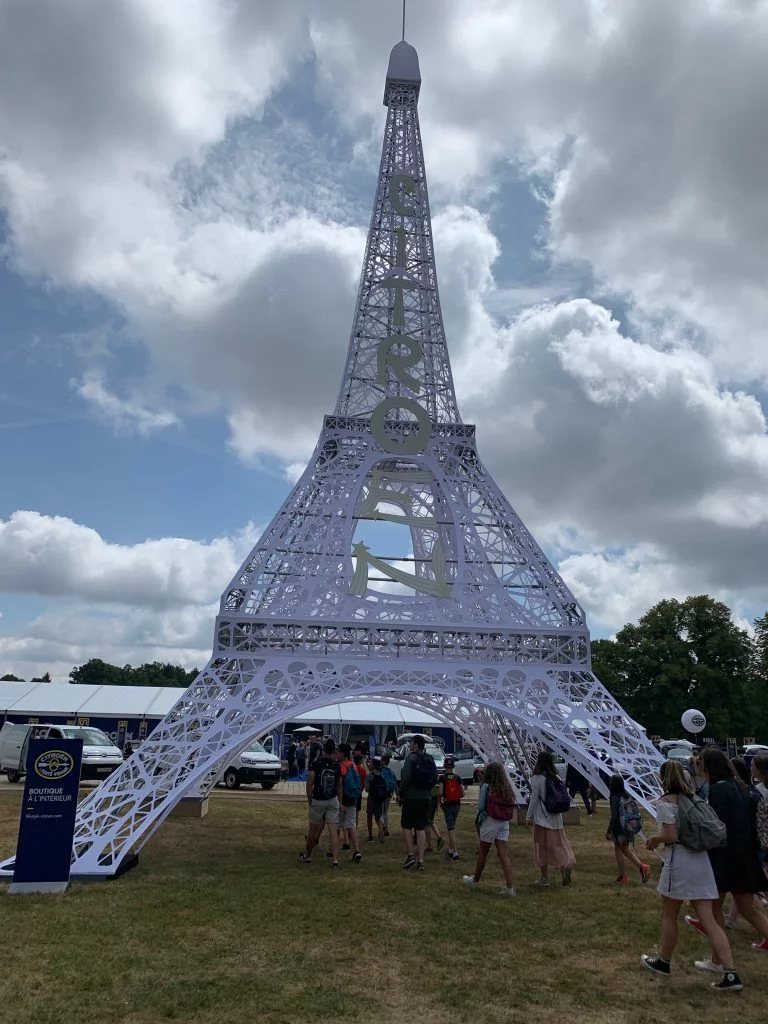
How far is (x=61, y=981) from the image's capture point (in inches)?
233

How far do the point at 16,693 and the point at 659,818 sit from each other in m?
32.4

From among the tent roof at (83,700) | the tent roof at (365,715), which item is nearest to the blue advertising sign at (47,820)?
the tent roof at (83,700)

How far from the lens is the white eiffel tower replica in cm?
1231

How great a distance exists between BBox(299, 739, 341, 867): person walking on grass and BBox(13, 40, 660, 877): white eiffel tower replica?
1402 mm

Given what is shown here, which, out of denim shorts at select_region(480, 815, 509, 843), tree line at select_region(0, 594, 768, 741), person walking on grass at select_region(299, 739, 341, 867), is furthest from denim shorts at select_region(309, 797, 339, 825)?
tree line at select_region(0, 594, 768, 741)

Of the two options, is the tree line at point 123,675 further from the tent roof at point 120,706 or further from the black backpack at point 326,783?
the black backpack at point 326,783

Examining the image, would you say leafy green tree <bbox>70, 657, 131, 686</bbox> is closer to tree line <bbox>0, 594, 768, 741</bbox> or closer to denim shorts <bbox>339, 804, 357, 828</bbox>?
tree line <bbox>0, 594, 768, 741</bbox>

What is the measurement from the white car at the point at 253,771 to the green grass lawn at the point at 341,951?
44.8ft

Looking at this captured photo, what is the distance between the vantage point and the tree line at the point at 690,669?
4156cm

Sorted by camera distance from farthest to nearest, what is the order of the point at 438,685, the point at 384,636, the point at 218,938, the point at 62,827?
the point at 384,636, the point at 438,685, the point at 62,827, the point at 218,938

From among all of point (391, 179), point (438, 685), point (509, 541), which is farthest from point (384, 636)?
point (391, 179)

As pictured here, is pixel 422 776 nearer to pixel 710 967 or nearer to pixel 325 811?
pixel 325 811

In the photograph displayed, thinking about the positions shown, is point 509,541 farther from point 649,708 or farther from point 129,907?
point 649,708

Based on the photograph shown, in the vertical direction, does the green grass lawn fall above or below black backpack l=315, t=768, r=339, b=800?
below
